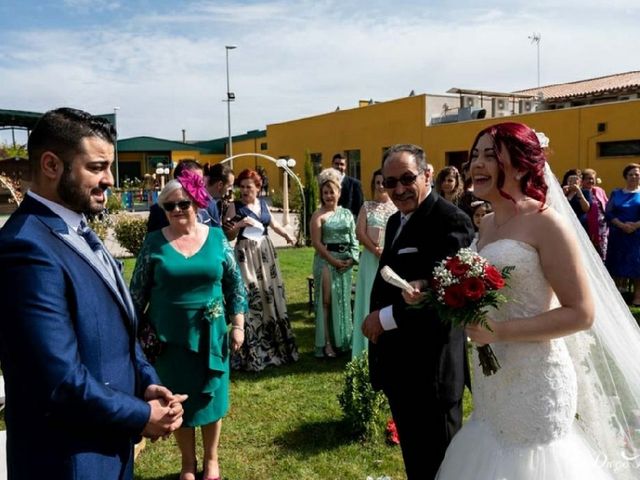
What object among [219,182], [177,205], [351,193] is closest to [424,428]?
[177,205]

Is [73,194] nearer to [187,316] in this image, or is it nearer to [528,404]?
[187,316]

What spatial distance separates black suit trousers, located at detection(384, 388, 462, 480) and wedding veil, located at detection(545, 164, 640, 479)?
25.6 inches

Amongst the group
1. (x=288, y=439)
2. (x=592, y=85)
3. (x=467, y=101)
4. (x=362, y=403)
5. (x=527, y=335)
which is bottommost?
(x=288, y=439)

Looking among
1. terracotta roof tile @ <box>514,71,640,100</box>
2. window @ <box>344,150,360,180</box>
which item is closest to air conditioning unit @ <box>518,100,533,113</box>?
terracotta roof tile @ <box>514,71,640,100</box>

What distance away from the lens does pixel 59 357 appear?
1.84 m

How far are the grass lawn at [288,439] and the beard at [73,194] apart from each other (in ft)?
9.34

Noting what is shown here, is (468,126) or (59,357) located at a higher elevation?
(468,126)

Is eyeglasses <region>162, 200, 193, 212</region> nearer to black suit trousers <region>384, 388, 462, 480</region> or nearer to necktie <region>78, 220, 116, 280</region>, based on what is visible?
necktie <region>78, 220, 116, 280</region>

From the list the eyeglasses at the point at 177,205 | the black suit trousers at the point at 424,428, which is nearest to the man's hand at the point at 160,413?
the black suit trousers at the point at 424,428

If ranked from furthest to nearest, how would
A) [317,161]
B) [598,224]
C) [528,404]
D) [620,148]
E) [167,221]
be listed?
[317,161] → [620,148] → [598,224] → [167,221] → [528,404]

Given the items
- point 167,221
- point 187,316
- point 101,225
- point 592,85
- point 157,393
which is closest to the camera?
point 157,393

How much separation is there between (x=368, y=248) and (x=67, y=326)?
472 centimetres

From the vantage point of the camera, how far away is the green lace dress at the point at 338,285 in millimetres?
6970

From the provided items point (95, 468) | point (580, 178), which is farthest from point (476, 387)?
point (580, 178)
